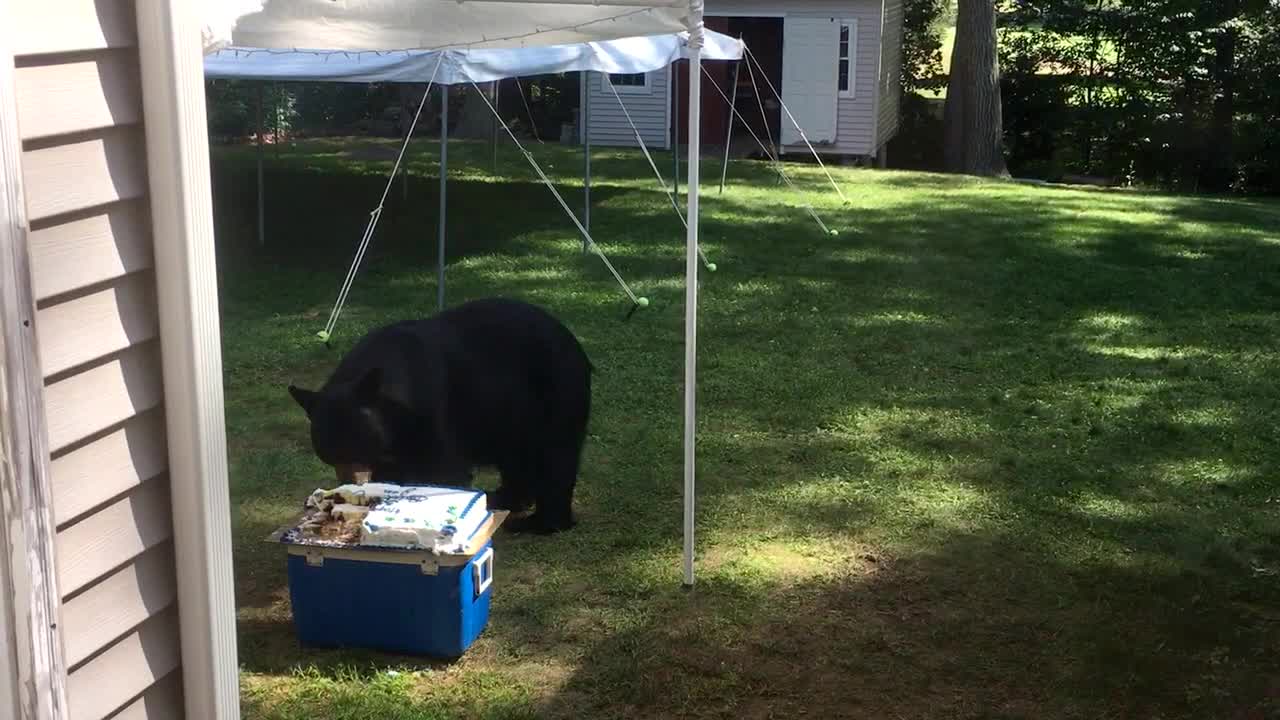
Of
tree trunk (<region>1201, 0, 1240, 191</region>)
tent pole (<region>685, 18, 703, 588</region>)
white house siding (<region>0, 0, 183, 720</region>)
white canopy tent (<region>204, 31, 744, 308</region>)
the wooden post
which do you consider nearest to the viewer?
the wooden post

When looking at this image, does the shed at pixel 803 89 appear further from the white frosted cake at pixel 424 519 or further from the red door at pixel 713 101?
the white frosted cake at pixel 424 519

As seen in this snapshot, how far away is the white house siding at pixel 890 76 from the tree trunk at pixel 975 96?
1.13m

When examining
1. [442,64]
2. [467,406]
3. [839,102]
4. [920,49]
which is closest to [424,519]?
[467,406]

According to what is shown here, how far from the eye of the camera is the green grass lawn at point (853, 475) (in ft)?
14.2

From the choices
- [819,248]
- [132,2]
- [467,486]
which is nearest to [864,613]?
[467,486]

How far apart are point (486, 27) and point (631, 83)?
17.7 meters

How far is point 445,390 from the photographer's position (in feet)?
16.3

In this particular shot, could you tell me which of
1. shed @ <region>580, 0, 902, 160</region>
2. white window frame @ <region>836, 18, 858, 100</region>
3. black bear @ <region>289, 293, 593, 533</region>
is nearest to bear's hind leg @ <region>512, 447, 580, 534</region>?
black bear @ <region>289, 293, 593, 533</region>

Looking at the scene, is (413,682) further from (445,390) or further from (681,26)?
(681,26)

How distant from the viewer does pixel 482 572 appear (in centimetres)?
450

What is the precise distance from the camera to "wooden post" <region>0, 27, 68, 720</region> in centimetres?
190

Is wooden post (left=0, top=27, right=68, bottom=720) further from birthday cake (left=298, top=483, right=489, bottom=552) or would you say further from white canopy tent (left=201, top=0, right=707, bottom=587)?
white canopy tent (left=201, top=0, right=707, bottom=587)

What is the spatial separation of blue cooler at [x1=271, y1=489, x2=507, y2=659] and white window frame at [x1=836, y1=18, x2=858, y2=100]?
1810 centimetres

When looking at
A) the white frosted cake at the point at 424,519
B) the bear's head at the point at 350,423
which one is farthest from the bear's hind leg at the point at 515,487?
the white frosted cake at the point at 424,519
